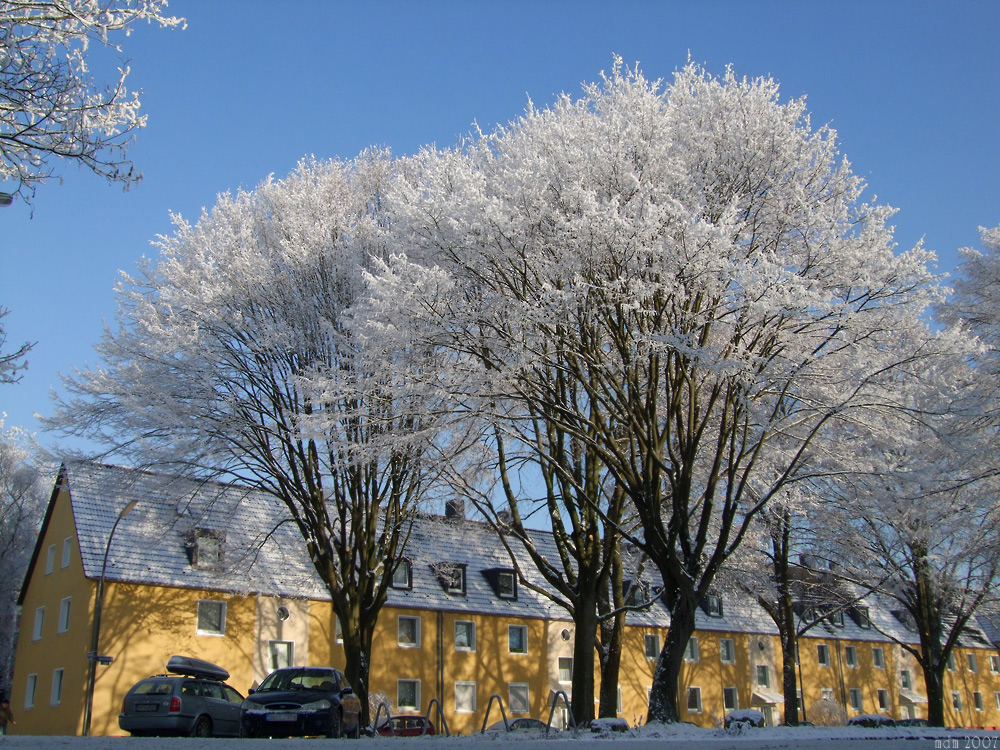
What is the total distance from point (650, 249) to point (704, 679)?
108 ft

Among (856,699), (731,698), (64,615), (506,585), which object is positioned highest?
(506,585)

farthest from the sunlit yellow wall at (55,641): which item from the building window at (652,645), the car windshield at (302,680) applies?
the building window at (652,645)

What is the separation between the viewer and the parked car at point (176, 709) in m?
17.2

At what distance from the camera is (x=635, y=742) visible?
11.2 metres

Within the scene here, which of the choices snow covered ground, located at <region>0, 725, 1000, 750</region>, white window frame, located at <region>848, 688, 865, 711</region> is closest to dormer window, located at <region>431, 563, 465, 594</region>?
snow covered ground, located at <region>0, 725, 1000, 750</region>

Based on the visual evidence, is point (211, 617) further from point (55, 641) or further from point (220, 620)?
point (55, 641)

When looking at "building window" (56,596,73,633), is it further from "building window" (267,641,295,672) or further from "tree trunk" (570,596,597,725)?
"tree trunk" (570,596,597,725)

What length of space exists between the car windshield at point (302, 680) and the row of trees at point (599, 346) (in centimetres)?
384

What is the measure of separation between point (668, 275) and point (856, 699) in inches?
1668

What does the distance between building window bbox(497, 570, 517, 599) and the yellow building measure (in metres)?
0.08

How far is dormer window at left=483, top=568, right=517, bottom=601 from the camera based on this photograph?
123ft

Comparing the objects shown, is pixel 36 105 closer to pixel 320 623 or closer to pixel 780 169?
pixel 780 169

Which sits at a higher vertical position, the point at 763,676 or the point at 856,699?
the point at 763,676

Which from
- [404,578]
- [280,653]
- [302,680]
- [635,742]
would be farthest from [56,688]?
[635,742]
